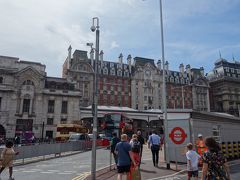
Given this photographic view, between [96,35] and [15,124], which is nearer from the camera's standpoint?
[96,35]

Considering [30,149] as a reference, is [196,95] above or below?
above

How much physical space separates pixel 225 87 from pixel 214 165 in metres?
84.0

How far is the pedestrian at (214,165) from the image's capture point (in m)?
5.15

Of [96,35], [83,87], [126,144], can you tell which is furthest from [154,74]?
[126,144]

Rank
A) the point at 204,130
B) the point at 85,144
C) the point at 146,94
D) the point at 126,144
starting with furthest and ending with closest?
1. the point at 146,94
2. the point at 85,144
3. the point at 204,130
4. the point at 126,144

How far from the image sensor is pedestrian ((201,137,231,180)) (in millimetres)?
5148

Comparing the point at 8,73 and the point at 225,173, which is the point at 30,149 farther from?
the point at 8,73

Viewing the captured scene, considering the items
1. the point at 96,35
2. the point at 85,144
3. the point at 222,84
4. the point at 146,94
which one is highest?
the point at 222,84

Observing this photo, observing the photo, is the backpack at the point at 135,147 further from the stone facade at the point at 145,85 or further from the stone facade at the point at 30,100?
the stone facade at the point at 145,85

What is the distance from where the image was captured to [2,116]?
4697 centimetres

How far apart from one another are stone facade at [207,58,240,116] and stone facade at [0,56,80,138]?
55.1m

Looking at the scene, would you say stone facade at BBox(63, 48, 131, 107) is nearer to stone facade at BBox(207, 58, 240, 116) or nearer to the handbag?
stone facade at BBox(207, 58, 240, 116)

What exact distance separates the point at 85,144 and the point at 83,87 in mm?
37189

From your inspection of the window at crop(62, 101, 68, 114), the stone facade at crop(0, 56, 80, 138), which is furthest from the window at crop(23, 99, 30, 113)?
the window at crop(62, 101, 68, 114)
